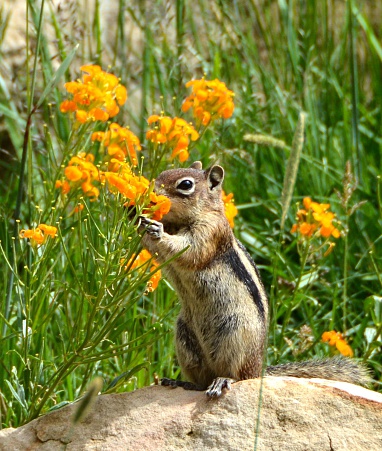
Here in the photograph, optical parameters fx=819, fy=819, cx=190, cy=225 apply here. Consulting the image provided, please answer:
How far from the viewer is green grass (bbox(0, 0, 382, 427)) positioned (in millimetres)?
3842

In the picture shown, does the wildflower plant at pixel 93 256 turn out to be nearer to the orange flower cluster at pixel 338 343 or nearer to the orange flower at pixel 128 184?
the orange flower at pixel 128 184

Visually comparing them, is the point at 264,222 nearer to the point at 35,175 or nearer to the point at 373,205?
the point at 373,205

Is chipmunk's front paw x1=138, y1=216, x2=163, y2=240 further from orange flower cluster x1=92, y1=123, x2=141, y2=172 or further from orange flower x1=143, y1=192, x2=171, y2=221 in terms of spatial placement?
orange flower cluster x1=92, y1=123, x2=141, y2=172

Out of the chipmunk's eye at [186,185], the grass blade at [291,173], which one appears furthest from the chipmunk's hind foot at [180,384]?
the grass blade at [291,173]

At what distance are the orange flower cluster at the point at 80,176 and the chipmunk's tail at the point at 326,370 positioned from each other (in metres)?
1.19


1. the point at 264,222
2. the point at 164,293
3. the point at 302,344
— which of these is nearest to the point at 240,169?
the point at 264,222

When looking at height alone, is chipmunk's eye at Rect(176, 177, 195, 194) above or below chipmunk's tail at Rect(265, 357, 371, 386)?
above

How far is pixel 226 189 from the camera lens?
5.81 m

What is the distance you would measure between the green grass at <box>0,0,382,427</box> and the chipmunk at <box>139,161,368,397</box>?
8.3 inches

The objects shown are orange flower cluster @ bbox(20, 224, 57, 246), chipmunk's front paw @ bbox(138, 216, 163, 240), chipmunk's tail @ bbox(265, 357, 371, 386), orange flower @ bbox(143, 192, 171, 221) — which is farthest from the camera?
chipmunk's tail @ bbox(265, 357, 371, 386)

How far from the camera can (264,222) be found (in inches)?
227

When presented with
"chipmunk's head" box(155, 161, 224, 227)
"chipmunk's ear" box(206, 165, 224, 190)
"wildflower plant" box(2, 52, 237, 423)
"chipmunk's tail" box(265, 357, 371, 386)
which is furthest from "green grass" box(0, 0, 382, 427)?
"chipmunk's tail" box(265, 357, 371, 386)

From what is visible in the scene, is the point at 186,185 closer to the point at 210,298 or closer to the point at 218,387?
the point at 210,298

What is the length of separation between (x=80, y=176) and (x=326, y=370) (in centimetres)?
144
